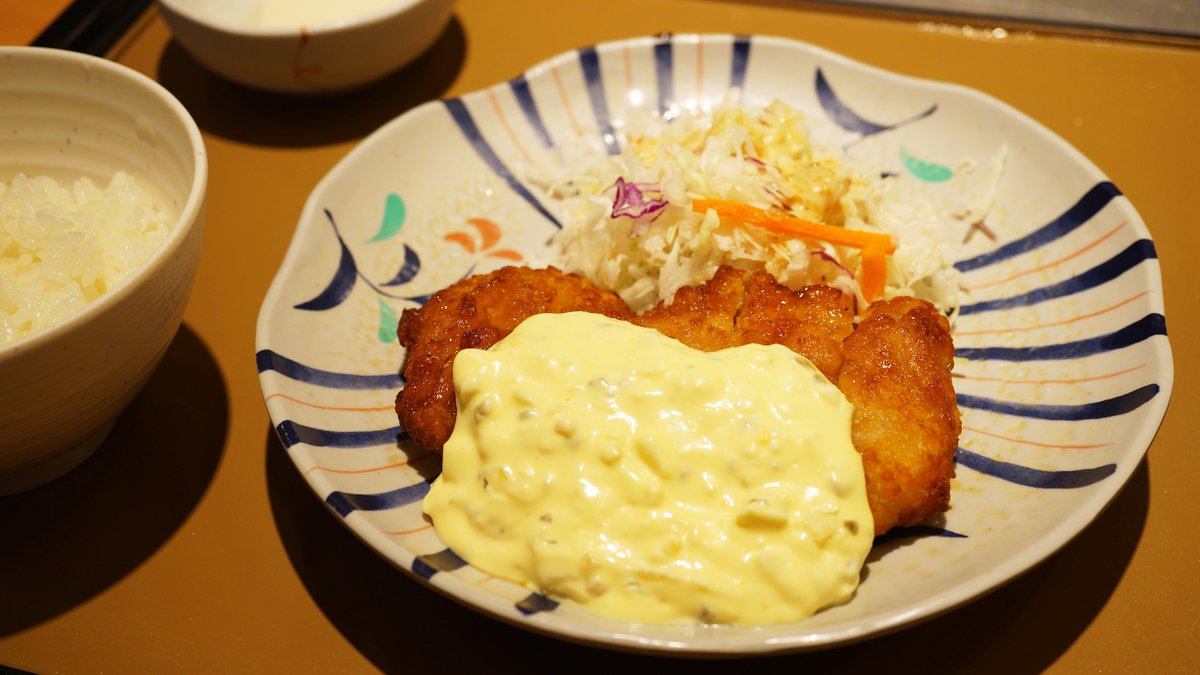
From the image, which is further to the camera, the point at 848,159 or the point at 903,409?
the point at 848,159

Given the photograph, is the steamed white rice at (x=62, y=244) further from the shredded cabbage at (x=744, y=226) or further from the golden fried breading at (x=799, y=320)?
the golden fried breading at (x=799, y=320)

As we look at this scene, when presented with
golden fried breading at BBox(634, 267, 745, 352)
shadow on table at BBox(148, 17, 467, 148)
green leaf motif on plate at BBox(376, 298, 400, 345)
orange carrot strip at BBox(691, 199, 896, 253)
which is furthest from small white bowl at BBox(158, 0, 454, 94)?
golden fried breading at BBox(634, 267, 745, 352)

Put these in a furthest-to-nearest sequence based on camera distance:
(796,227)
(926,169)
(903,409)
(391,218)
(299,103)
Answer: (299,103), (926,169), (391,218), (796,227), (903,409)

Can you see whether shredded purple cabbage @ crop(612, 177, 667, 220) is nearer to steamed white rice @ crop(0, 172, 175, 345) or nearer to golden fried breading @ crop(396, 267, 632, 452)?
golden fried breading @ crop(396, 267, 632, 452)

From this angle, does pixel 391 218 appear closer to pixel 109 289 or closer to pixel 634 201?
pixel 634 201

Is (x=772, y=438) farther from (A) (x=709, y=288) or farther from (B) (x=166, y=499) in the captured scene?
(B) (x=166, y=499)

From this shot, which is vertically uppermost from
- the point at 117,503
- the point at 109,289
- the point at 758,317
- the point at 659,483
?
the point at 758,317

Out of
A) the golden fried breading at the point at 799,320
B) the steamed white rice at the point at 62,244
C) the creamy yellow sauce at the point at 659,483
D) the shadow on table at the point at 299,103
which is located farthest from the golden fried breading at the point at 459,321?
the shadow on table at the point at 299,103

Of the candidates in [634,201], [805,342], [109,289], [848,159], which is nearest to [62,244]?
[109,289]
